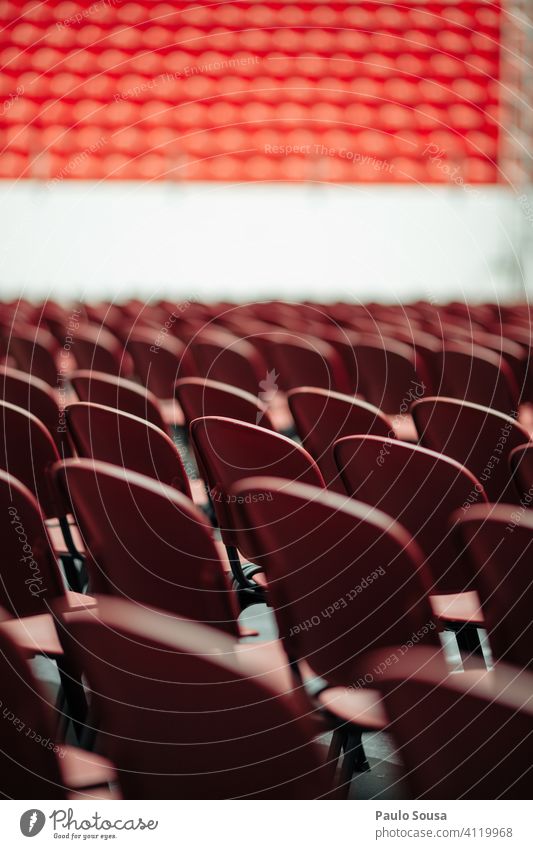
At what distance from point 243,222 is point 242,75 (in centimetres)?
189

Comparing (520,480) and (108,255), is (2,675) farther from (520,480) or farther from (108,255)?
(108,255)

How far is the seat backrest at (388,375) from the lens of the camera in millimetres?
4367

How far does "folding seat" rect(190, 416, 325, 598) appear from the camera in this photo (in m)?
2.27

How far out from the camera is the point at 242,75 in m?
11.9

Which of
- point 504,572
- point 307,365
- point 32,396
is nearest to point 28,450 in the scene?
point 32,396

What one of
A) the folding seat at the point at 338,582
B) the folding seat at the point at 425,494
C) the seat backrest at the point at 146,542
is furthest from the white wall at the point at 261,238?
the folding seat at the point at 338,582

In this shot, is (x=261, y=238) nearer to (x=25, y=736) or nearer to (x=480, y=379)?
(x=480, y=379)

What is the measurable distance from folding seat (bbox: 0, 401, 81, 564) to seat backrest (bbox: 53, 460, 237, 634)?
1.92 feet

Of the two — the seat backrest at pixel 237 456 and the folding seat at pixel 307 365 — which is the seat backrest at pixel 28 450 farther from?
the folding seat at pixel 307 365

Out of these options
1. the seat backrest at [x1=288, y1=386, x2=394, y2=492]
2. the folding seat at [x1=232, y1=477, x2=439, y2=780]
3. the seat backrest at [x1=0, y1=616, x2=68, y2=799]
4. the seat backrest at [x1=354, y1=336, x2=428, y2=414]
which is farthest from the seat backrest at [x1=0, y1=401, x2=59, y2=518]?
the seat backrest at [x1=354, y1=336, x2=428, y2=414]

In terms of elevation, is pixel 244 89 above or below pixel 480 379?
above

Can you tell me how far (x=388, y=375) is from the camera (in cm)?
447

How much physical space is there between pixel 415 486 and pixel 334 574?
0.56 meters

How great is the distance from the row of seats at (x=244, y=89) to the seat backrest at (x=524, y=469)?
1040cm
